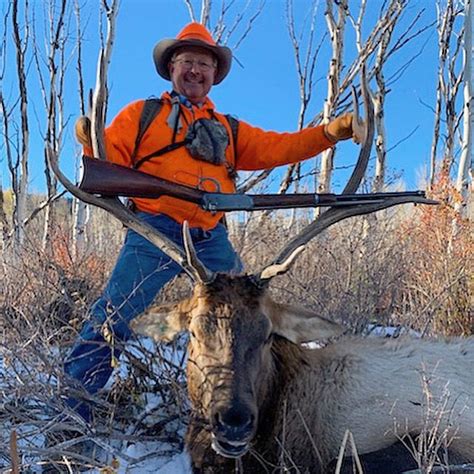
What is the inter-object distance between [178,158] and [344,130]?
3.90 ft

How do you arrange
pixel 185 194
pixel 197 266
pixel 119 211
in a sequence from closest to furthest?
pixel 197 266 → pixel 119 211 → pixel 185 194

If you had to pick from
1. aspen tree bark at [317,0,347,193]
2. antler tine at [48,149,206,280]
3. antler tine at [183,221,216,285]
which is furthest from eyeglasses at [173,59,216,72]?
aspen tree bark at [317,0,347,193]

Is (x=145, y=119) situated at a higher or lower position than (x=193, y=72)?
lower

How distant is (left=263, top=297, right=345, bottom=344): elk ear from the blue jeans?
35.6 inches

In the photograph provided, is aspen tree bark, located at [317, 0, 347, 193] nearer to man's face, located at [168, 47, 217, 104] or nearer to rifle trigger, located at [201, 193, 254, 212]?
man's face, located at [168, 47, 217, 104]

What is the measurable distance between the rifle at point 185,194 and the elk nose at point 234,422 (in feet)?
5.27

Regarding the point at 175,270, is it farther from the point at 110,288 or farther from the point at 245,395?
the point at 245,395

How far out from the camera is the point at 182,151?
4.41 m

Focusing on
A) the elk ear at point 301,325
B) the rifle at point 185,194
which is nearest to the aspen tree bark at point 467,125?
the rifle at point 185,194

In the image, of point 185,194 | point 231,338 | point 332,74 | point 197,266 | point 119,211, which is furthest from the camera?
point 332,74

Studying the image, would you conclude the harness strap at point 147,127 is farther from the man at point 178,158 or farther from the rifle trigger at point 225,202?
the rifle trigger at point 225,202

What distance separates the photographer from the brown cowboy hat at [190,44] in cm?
455

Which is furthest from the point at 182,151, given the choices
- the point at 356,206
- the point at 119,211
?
the point at 356,206

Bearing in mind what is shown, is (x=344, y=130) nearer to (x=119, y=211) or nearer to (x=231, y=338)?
(x=119, y=211)
